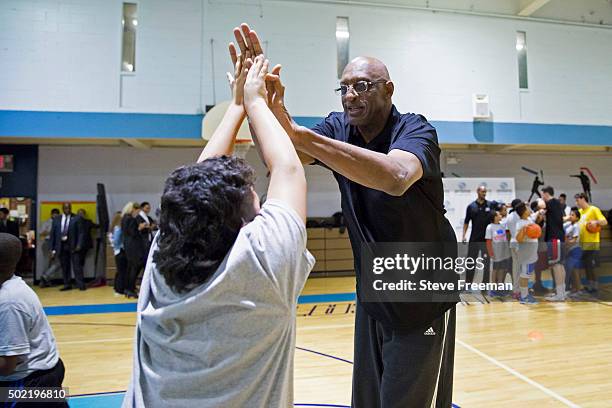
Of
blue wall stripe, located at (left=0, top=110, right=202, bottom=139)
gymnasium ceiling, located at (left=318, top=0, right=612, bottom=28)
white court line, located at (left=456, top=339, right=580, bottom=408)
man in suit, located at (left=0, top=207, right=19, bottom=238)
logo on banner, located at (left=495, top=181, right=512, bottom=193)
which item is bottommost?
white court line, located at (left=456, top=339, right=580, bottom=408)

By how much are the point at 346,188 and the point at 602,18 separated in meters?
11.8

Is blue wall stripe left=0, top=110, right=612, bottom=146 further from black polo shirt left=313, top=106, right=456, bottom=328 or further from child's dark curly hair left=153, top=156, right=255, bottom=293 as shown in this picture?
child's dark curly hair left=153, top=156, right=255, bottom=293

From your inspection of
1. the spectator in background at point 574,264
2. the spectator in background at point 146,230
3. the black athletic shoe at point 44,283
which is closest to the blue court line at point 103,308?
the spectator in background at point 146,230

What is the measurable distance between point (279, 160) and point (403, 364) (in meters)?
0.91

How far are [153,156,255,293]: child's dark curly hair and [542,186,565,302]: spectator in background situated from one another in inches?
272

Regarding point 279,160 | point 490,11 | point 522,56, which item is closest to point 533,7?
point 490,11

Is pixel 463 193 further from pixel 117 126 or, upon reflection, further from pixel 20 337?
pixel 20 337

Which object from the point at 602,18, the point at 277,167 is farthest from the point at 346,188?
the point at 602,18

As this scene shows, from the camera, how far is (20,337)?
5.87ft

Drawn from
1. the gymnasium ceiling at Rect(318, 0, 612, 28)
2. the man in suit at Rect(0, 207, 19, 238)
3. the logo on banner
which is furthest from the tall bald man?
the logo on banner

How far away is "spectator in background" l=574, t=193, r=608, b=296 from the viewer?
22.3 ft

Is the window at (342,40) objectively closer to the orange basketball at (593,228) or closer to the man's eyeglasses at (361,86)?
the orange basketball at (593,228)

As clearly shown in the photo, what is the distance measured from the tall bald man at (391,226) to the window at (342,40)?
7863 millimetres

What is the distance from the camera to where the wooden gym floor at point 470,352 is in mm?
3238
